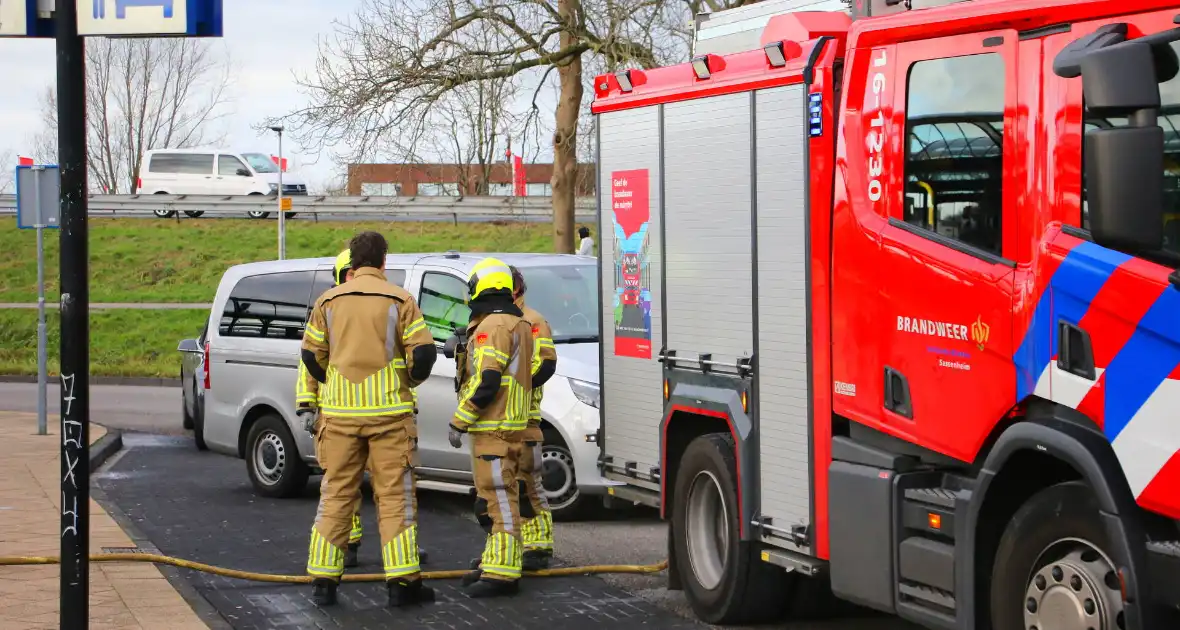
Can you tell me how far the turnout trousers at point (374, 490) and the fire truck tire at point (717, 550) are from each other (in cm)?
137

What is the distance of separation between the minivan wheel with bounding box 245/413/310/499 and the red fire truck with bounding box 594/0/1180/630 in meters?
4.81

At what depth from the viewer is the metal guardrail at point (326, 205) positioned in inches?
1688

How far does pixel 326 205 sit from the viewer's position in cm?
4422

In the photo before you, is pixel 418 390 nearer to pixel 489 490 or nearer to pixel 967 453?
pixel 489 490

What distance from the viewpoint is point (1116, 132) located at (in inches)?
175

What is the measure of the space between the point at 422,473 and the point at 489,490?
3068 millimetres

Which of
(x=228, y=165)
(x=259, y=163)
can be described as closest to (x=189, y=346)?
(x=228, y=165)

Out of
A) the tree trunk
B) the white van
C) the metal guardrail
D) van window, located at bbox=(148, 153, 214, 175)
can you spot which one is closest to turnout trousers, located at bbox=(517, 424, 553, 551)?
the tree trunk

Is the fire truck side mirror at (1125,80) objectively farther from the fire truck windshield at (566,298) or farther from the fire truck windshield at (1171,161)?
the fire truck windshield at (566,298)

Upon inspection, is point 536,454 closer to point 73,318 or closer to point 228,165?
point 73,318

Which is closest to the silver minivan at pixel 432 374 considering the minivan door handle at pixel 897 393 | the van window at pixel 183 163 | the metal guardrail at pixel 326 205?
the minivan door handle at pixel 897 393

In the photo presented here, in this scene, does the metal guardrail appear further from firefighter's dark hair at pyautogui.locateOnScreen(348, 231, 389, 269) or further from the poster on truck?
the poster on truck

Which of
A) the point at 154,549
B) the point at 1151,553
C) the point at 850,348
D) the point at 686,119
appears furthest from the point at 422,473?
the point at 1151,553

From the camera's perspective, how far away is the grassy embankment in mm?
32594
